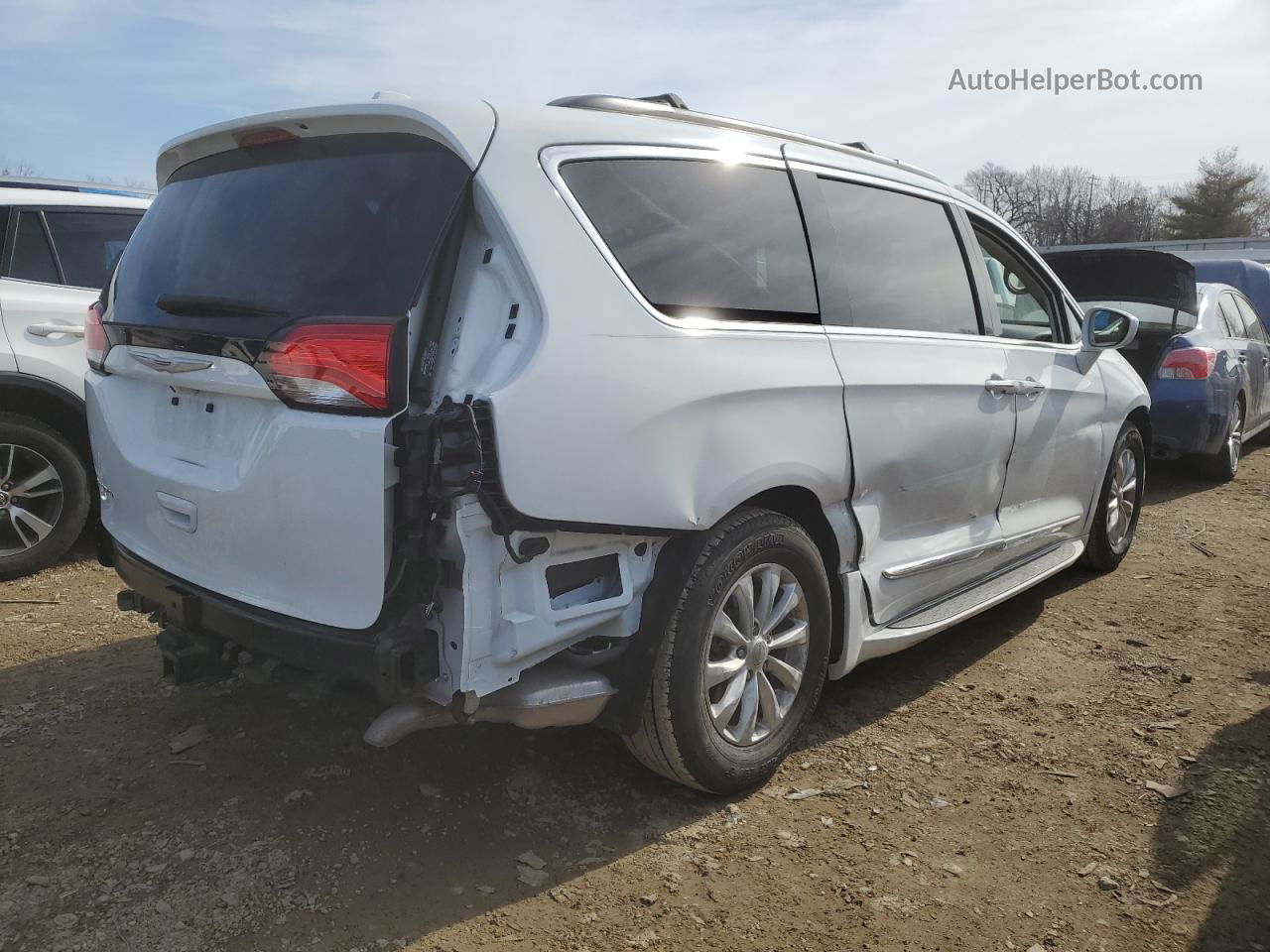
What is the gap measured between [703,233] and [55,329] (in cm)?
382

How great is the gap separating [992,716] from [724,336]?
1.85m

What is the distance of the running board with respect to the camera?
3.24 m

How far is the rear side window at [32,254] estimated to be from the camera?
200 inches

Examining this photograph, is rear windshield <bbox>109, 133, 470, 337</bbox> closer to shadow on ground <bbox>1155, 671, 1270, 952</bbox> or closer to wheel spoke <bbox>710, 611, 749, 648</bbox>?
wheel spoke <bbox>710, 611, 749, 648</bbox>

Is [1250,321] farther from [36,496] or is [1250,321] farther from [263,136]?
[36,496]

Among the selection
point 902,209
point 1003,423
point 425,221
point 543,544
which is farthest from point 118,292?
point 1003,423

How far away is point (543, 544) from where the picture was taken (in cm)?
234

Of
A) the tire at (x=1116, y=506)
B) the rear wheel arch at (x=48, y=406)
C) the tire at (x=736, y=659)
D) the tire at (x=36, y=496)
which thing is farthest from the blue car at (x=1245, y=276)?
the tire at (x=36, y=496)

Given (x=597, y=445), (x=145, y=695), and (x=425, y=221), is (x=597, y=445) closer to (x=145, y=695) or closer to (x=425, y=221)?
(x=425, y=221)

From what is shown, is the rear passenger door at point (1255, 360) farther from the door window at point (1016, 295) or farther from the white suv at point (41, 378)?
the white suv at point (41, 378)

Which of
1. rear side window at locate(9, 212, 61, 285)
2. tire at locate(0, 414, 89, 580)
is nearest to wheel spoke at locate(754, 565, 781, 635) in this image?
tire at locate(0, 414, 89, 580)

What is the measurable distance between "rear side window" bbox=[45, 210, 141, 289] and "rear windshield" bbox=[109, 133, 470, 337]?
2.79m

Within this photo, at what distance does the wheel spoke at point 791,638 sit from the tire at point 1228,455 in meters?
6.03

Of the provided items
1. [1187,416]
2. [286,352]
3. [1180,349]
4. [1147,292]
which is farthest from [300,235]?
[1147,292]
